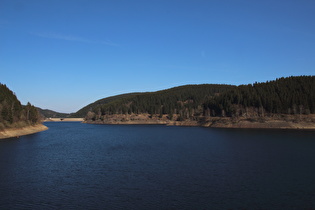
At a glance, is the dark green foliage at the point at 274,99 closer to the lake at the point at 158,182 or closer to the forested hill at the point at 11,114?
the lake at the point at 158,182

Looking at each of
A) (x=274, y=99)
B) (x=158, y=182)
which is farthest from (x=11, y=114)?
(x=274, y=99)

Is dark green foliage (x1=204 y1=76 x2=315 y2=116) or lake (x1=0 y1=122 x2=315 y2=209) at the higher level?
dark green foliage (x1=204 y1=76 x2=315 y2=116)

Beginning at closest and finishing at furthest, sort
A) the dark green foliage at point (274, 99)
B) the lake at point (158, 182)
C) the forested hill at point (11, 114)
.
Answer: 1. the lake at point (158, 182)
2. the forested hill at point (11, 114)
3. the dark green foliage at point (274, 99)

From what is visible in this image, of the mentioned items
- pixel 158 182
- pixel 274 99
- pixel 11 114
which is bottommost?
pixel 158 182

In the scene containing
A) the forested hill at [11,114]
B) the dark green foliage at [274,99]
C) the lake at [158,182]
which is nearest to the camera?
the lake at [158,182]

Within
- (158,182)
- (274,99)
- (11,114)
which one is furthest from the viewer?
(274,99)

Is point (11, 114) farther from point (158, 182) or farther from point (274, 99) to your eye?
point (274, 99)

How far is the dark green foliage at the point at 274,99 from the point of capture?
472 feet

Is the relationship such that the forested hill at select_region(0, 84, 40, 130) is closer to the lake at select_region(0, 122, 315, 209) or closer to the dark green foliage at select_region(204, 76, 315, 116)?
the lake at select_region(0, 122, 315, 209)

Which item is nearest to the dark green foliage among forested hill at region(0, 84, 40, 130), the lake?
the lake

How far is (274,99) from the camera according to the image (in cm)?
14925

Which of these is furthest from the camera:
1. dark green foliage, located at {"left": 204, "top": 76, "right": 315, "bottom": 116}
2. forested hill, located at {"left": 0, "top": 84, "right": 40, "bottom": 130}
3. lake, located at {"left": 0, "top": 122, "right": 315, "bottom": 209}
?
dark green foliage, located at {"left": 204, "top": 76, "right": 315, "bottom": 116}

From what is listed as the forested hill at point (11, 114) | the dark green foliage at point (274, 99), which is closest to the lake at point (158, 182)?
the forested hill at point (11, 114)

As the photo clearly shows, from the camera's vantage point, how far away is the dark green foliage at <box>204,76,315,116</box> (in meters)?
144
